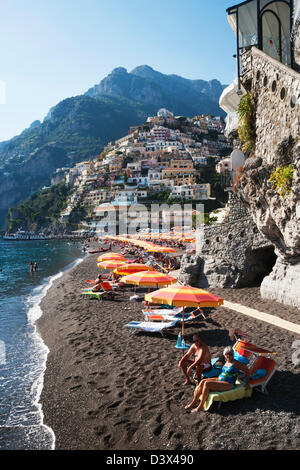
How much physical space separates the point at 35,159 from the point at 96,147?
37352 mm

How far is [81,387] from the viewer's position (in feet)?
20.7

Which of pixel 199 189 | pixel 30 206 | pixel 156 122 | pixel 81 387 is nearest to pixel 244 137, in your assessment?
pixel 81 387

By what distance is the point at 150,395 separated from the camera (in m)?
5.50

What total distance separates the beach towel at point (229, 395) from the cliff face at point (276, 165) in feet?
16.4

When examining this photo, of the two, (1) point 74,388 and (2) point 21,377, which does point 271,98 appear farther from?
(2) point 21,377

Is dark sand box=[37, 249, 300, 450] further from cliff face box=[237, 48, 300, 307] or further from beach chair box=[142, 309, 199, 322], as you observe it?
cliff face box=[237, 48, 300, 307]

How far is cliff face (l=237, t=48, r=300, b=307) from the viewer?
27.5 feet

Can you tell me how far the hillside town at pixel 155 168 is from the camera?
92875 mm

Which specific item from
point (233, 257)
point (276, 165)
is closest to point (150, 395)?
point (276, 165)

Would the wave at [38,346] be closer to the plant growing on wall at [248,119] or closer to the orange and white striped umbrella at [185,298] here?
the orange and white striped umbrella at [185,298]

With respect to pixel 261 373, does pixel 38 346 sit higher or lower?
lower

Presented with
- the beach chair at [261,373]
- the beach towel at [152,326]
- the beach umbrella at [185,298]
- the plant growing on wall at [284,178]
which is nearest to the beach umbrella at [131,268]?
the beach towel at [152,326]

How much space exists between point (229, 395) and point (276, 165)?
21.7 ft

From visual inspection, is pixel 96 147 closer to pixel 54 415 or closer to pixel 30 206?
pixel 30 206
